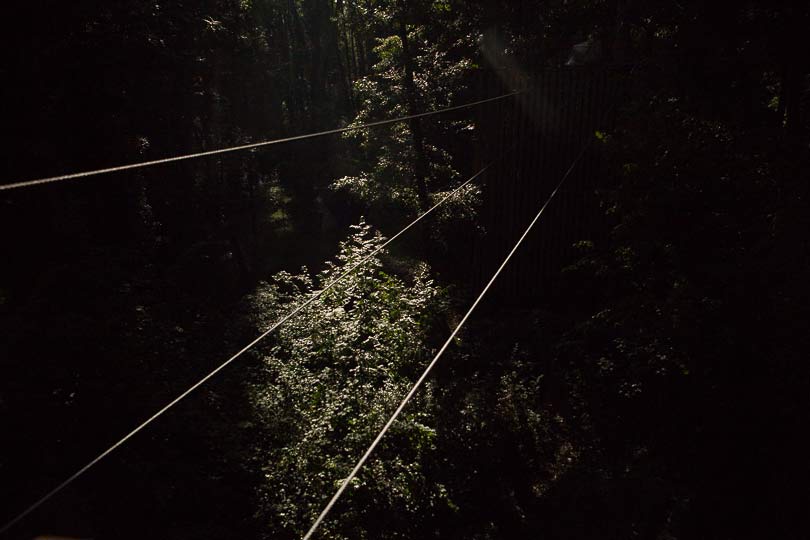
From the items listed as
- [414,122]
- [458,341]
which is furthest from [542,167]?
[414,122]

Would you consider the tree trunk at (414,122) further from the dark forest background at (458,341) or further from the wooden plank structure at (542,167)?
the wooden plank structure at (542,167)

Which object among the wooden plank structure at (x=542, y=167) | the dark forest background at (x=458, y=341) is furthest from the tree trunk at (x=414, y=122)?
the wooden plank structure at (x=542, y=167)

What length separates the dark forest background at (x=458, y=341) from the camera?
5066 mm

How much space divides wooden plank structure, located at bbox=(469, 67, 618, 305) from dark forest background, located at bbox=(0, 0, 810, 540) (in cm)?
13

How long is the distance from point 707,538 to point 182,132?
17.0 metres

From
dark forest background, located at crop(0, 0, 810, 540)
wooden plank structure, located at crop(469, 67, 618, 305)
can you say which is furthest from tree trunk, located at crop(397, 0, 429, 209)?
wooden plank structure, located at crop(469, 67, 618, 305)

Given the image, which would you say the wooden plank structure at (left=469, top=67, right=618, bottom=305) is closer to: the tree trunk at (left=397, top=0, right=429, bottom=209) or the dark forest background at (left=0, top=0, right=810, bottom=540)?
the dark forest background at (left=0, top=0, right=810, bottom=540)

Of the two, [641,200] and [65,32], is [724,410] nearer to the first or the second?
[641,200]

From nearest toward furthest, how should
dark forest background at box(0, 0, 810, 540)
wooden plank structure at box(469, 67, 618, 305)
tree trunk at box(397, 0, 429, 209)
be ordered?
1. dark forest background at box(0, 0, 810, 540)
2. wooden plank structure at box(469, 67, 618, 305)
3. tree trunk at box(397, 0, 429, 209)

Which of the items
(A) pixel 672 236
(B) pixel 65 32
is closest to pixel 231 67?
(B) pixel 65 32

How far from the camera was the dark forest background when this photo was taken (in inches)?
199

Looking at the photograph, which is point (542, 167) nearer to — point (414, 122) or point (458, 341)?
point (458, 341)

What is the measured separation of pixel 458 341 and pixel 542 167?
12.2 feet

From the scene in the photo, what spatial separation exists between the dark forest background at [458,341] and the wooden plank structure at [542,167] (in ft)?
0.44
